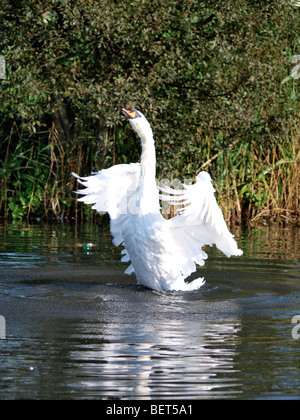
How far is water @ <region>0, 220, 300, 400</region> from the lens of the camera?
16.4 feet

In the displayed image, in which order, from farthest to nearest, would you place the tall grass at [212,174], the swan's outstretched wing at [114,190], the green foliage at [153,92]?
the tall grass at [212,174] → the green foliage at [153,92] → the swan's outstretched wing at [114,190]

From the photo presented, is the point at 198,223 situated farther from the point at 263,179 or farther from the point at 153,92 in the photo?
the point at 263,179

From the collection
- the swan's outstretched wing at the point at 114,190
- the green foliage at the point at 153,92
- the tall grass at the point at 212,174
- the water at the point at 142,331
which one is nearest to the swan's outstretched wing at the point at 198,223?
the water at the point at 142,331

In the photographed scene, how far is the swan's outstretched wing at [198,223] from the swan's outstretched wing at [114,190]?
0.75 m

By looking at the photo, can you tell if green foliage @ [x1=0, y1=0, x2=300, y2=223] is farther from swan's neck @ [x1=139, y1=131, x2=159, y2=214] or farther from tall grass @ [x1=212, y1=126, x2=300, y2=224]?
swan's neck @ [x1=139, y1=131, x2=159, y2=214]

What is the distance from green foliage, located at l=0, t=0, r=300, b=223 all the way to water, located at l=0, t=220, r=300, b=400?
427 centimetres

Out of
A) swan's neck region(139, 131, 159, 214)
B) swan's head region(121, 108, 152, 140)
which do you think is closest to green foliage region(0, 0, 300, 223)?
swan's head region(121, 108, 152, 140)

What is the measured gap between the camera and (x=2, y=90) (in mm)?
14469

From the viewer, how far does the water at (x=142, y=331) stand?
16.4ft

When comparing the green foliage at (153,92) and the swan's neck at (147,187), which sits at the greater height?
the green foliage at (153,92)

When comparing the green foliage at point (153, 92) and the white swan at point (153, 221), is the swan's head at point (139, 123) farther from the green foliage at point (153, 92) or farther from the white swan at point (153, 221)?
the green foliage at point (153, 92)

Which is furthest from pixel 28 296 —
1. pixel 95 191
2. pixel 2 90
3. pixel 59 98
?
pixel 59 98

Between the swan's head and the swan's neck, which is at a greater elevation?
the swan's head

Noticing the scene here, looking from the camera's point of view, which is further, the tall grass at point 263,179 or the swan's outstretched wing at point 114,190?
the tall grass at point 263,179
